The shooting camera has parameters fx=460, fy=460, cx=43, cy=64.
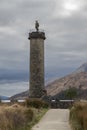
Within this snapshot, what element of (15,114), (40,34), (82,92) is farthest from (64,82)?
(15,114)

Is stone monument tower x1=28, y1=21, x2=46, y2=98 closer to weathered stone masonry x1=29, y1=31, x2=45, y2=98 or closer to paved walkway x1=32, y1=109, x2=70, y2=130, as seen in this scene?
weathered stone masonry x1=29, y1=31, x2=45, y2=98

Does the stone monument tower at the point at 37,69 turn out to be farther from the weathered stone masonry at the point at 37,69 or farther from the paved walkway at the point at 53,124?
the paved walkway at the point at 53,124

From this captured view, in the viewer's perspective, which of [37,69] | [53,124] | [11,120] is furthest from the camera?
[37,69]

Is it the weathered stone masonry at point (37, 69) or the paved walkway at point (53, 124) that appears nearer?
the paved walkway at point (53, 124)

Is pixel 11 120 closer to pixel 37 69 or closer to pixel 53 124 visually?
pixel 53 124

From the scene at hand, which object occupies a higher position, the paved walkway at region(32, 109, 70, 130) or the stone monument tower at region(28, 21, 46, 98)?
the stone monument tower at region(28, 21, 46, 98)

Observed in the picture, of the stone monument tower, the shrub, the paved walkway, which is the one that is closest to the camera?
the shrub

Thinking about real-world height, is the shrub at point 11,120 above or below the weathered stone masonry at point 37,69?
below

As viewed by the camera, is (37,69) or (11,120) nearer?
(11,120)

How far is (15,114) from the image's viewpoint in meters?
20.9

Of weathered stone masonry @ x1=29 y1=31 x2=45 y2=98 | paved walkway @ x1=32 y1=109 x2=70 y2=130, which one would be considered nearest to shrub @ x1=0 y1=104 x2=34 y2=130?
paved walkway @ x1=32 y1=109 x2=70 y2=130

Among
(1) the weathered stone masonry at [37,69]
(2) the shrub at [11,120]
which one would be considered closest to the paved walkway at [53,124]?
(2) the shrub at [11,120]

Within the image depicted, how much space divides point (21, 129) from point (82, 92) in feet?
425

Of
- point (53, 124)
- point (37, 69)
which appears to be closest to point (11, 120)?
point (53, 124)
